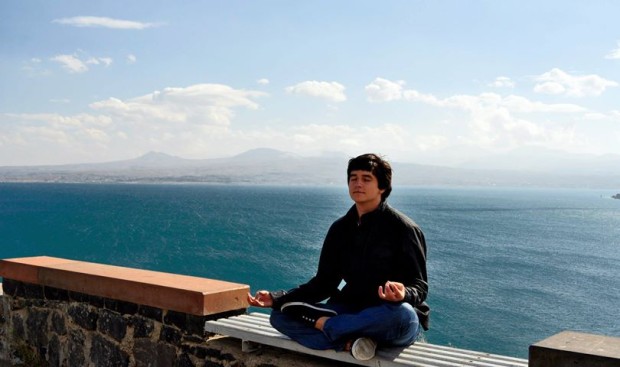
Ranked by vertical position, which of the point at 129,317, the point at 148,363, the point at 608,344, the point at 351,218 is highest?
the point at 351,218

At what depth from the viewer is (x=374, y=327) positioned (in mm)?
3186

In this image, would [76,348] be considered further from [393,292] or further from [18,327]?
[393,292]

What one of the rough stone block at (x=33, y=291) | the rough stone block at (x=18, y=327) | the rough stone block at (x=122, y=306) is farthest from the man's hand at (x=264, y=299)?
the rough stone block at (x=18, y=327)

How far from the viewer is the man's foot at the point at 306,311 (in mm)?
3414

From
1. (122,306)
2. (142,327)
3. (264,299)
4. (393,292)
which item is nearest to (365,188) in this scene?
(393,292)

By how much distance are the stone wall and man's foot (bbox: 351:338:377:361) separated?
1.00m

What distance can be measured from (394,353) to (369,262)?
46 cm

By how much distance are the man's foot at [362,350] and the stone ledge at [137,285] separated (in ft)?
3.74

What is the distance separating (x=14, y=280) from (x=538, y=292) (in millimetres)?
43416

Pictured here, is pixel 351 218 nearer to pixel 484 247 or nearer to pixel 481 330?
pixel 481 330

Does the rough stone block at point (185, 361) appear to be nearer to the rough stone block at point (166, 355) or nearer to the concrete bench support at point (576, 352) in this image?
the rough stone block at point (166, 355)

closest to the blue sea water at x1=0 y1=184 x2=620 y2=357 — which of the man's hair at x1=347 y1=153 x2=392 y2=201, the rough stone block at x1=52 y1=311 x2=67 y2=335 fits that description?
the rough stone block at x1=52 y1=311 x2=67 y2=335

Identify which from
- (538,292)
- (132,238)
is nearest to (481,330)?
(538,292)

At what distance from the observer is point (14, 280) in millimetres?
5324
